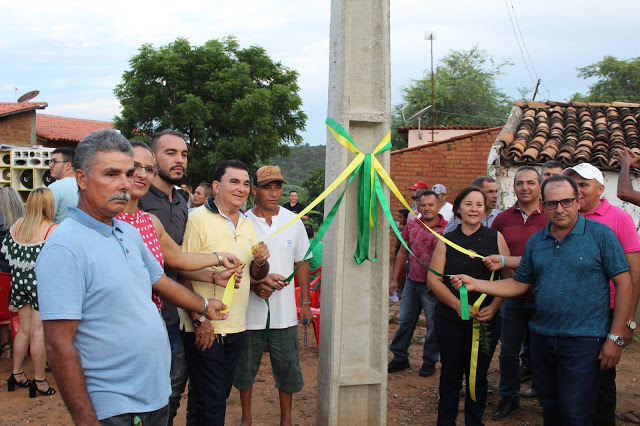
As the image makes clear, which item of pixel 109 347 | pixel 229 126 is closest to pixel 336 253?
pixel 109 347

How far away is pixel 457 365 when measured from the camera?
4168mm

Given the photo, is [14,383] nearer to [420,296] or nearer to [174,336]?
[174,336]

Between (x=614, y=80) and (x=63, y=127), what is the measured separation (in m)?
34.8

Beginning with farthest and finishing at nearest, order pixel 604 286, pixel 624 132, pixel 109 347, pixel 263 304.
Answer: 1. pixel 624 132
2. pixel 263 304
3. pixel 604 286
4. pixel 109 347

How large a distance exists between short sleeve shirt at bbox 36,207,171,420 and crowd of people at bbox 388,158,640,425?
7.12 feet

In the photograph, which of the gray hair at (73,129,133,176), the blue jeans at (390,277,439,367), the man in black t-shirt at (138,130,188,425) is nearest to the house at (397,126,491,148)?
the blue jeans at (390,277,439,367)

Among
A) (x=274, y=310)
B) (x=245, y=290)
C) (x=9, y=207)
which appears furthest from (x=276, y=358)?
(x=9, y=207)

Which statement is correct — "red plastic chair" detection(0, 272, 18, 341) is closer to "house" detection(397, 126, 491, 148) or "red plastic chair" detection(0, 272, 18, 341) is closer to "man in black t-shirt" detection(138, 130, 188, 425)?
"man in black t-shirt" detection(138, 130, 188, 425)

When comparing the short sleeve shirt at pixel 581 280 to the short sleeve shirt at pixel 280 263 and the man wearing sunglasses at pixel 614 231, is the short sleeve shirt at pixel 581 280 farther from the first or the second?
the short sleeve shirt at pixel 280 263

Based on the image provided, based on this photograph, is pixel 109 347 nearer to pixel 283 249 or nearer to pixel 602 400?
pixel 283 249

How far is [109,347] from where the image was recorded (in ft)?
7.10

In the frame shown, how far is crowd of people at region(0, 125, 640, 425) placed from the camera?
7.08 ft

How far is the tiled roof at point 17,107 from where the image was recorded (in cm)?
2174

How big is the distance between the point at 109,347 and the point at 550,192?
2.82m
